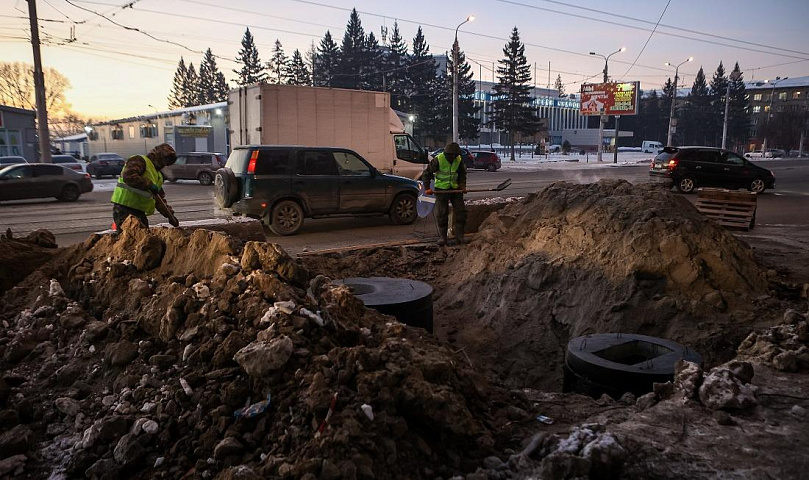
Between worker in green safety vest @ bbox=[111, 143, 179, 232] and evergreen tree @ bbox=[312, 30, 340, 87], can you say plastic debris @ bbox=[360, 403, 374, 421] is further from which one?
evergreen tree @ bbox=[312, 30, 340, 87]

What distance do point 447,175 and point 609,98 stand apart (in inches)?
1786

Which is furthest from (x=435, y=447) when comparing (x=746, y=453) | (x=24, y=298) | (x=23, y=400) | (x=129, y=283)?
(x=24, y=298)

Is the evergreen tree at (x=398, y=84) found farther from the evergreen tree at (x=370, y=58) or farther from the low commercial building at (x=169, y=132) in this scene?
the low commercial building at (x=169, y=132)

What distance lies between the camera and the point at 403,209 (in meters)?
13.4

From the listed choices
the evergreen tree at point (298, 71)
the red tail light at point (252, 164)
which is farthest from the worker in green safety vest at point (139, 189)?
the evergreen tree at point (298, 71)

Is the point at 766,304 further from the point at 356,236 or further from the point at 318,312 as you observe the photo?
the point at 356,236

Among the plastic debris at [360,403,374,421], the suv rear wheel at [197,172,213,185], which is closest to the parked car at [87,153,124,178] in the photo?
the suv rear wheel at [197,172,213,185]

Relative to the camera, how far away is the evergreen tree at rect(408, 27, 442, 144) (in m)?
65.6

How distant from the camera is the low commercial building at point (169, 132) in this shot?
4769 centimetres

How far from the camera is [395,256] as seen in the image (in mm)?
9391

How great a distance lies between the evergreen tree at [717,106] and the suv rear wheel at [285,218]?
9839cm

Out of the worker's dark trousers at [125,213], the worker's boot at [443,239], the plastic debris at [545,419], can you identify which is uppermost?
the worker's dark trousers at [125,213]

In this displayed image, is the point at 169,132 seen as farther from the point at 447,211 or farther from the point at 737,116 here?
the point at 737,116

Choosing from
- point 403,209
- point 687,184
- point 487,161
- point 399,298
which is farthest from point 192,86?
point 399,298
